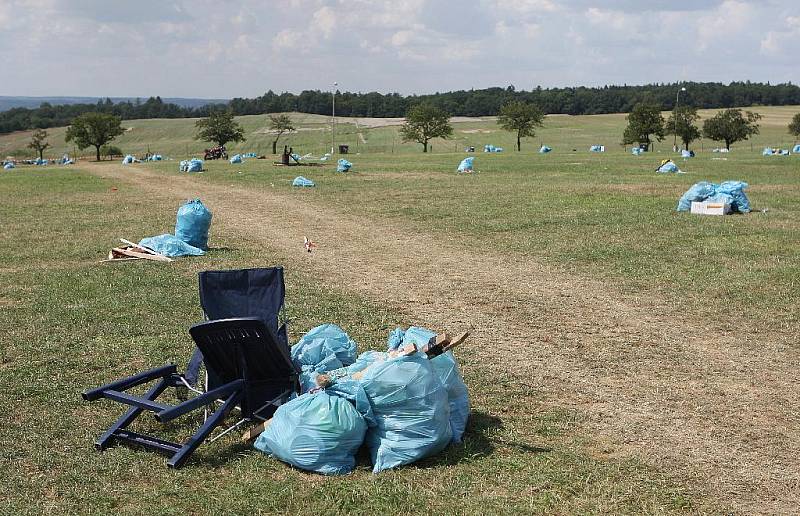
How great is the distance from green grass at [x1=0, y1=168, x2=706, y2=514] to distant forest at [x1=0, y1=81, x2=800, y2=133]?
130 m

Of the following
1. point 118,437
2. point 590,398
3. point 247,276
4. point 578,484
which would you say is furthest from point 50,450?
point 590,398

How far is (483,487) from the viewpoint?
507 cm

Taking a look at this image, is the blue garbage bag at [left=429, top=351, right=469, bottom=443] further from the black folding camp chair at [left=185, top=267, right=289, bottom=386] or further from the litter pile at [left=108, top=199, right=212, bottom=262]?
the litter pile at [left=108, top=199, right=212, bottom=262]

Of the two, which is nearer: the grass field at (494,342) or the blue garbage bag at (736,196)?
the grass field at (494,342)

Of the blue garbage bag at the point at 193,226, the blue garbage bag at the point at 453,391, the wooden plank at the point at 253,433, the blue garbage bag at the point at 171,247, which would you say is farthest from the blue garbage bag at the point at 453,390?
the blue garbage bag at the point at 193,226

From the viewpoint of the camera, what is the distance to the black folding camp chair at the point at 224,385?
18.3ft

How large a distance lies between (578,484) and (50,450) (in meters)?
3.43

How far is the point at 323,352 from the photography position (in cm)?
672

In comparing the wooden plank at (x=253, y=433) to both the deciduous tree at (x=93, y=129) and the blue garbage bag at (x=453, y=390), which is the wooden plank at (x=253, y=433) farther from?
the deciduous tree at (x=93, y=129)

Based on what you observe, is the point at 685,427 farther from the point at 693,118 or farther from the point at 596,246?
the point at 693,118

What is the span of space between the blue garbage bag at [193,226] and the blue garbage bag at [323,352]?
792 cm

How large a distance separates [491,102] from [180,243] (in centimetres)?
14142

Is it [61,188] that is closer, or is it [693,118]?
[61,188]

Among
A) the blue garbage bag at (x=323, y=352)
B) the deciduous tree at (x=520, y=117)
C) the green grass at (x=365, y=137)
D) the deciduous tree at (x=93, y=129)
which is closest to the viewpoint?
the blue garbage bag at (x=323, y=352)
